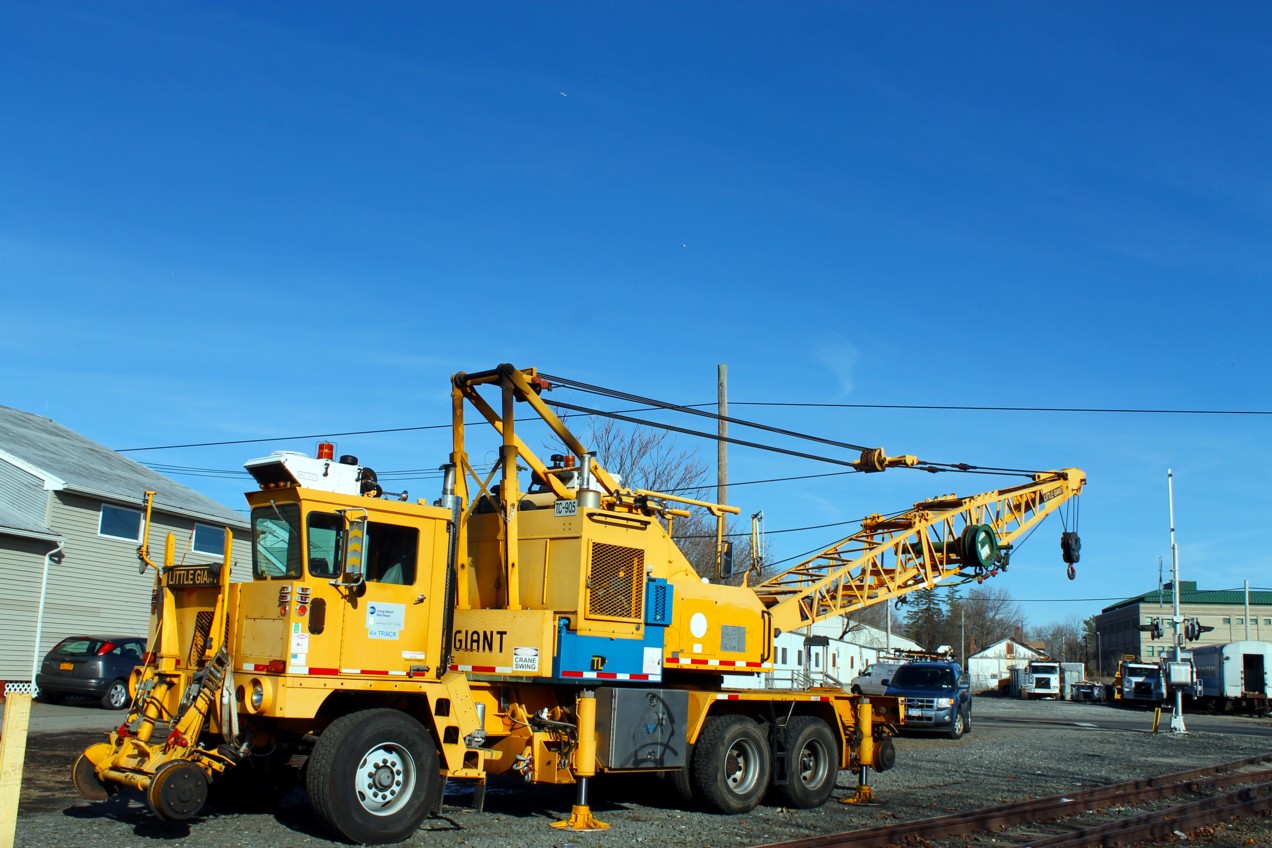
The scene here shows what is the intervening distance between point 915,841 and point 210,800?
7006mm

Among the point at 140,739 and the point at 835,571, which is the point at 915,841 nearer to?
the point at 835,571

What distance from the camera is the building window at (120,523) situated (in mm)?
25922

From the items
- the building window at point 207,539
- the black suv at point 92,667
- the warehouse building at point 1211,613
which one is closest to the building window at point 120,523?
the building window at point 207,539

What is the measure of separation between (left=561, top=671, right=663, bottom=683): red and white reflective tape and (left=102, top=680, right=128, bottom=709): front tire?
49.7 ft

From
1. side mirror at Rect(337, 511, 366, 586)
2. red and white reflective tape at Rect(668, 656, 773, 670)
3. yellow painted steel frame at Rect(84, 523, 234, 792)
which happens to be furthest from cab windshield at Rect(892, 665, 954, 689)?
yellow painted steel frame at Rect(84, 523, 234, 792)

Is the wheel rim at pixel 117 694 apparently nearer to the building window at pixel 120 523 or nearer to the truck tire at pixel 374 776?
the building window at pixel 120 523

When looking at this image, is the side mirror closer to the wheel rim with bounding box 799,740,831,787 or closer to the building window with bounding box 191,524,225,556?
the wheel rim with bounding box 799,740,831,787

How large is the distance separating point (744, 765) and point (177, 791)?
633cm

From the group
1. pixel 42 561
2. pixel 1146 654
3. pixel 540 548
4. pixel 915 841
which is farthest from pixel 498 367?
pixel 1146 654

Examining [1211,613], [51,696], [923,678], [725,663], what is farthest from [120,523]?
[1211,613]

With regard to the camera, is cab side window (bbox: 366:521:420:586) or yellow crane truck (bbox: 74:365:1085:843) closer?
yellow crane truck (bbox: 74:365:1085:843)

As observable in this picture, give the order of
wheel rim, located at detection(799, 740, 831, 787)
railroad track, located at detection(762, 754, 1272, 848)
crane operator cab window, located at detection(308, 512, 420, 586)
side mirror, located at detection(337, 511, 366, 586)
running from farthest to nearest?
wheel rim, located at detection(799, 740, 831, 787), railroad track, located at detection(762, 754, 1272, 848), crane operator cab window, located at detection(308, 512, 420, 586), side mirror, located at detection(337, 511, 366, 586)

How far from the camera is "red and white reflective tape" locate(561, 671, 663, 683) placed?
1134cm

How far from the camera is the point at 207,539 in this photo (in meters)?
28.5
